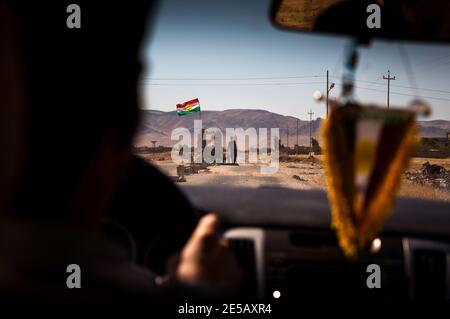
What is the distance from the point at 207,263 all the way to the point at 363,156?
0.54 metres

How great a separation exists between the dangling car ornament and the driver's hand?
0.38 metres

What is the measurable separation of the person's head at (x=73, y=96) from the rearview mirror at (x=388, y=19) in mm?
803

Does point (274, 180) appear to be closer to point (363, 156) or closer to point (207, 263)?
point (207, 263)

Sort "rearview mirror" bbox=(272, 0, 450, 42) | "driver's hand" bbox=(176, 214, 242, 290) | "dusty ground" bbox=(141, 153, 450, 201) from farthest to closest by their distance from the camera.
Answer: "dusty ground" bbox=(141, 153, 450, 201) → "rearview mirror" bbox=(272, 0, 450, 42) → "driver's hand" bbox=(176, 214, 242, 290)

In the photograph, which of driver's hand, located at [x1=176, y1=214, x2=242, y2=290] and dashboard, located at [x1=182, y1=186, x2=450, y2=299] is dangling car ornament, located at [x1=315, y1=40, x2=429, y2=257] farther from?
dashboard, located at [x1=182, y1=186, x2=450, y2=299]

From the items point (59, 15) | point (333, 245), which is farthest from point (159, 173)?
point (59, 15)

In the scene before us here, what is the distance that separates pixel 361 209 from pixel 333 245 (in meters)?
1.62

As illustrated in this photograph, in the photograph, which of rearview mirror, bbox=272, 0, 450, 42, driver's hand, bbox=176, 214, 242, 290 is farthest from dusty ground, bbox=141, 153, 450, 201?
driver's hand, bbox=176, 214, 242, 290

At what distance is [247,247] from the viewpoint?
111 inches

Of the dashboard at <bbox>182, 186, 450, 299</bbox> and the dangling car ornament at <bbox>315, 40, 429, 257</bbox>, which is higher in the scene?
the dangling car ornament at <bbox>315, 40, 429, 257</bbox>

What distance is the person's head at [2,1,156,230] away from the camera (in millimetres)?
767

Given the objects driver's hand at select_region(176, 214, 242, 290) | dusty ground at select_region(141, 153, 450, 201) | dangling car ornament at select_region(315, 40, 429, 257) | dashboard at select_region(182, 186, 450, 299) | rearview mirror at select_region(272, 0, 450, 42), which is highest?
rearview mirror at select_region(272, 0, 450, 42)

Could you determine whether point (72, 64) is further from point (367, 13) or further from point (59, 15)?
point (367, 13)

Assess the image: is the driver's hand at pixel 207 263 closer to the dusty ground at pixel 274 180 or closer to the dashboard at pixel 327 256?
the dashboard at pixel 327 256
